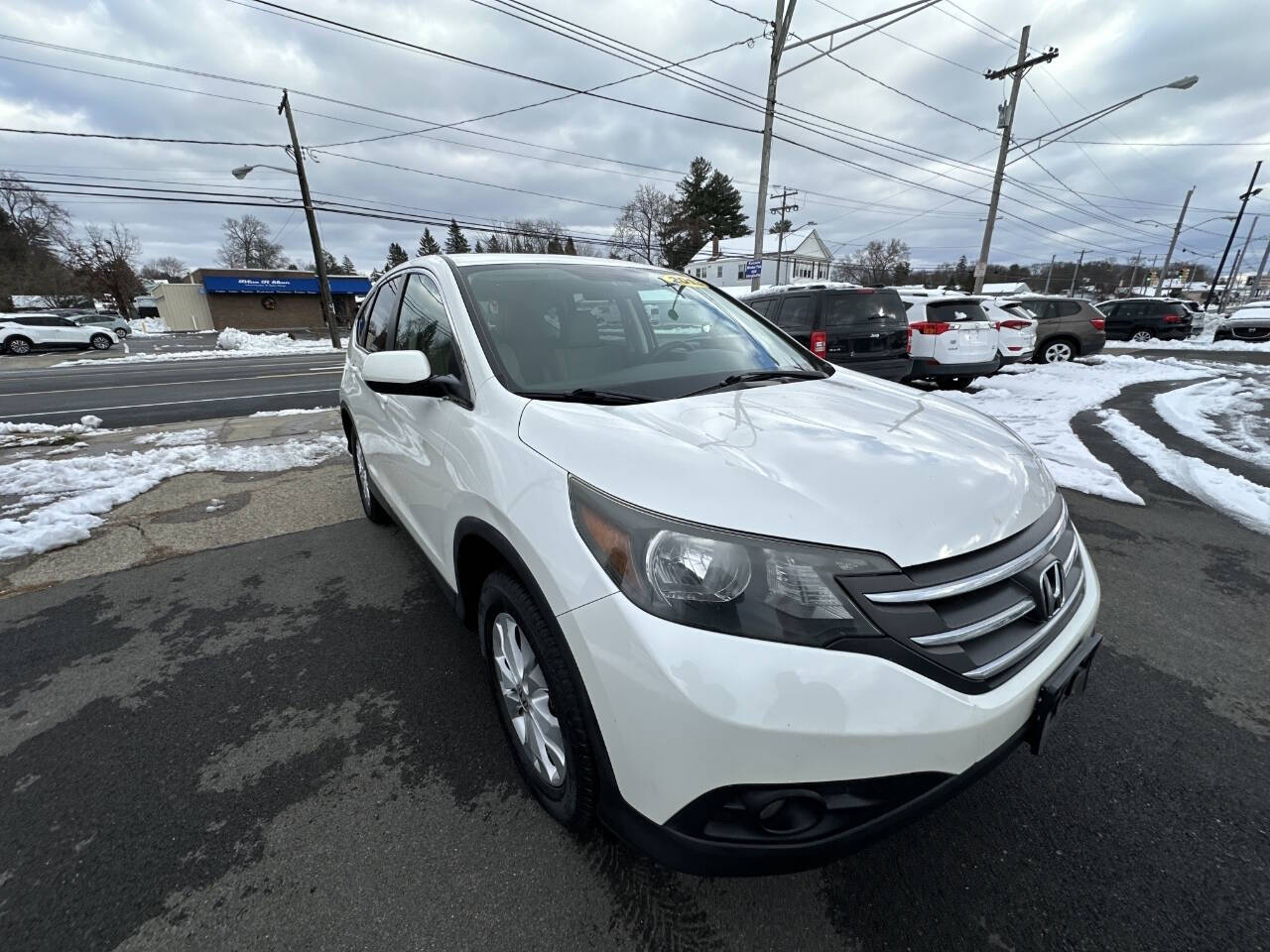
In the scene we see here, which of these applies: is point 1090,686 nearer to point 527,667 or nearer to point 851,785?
point 851,785

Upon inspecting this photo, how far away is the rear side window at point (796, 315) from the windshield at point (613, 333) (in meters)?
5.19

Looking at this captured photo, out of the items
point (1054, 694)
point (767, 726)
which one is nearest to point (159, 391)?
point (767, 726)

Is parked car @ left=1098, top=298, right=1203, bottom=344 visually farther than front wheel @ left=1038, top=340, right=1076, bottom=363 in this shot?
Yes

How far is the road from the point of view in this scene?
28.9 ft

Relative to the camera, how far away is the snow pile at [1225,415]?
599 cm

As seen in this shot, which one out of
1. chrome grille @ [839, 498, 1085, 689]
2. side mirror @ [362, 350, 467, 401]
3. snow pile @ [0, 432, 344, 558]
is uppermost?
side mirror @ [362, 350, 467, 401]

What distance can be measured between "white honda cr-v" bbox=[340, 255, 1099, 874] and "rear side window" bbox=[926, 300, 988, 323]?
9.16m

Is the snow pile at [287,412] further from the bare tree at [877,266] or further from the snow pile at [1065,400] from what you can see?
the bare tree at [877,266]

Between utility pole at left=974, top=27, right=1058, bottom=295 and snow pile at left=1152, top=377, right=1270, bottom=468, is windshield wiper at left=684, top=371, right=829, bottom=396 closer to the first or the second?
snow pile at left=1152, top=377, right=1270, bottom=468

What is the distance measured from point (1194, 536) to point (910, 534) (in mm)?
4051

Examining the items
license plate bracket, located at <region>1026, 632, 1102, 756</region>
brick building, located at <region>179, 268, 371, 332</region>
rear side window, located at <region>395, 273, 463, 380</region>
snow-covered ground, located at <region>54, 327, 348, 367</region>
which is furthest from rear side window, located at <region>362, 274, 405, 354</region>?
brick building, located at <region>179, 268, 371, 332</region>

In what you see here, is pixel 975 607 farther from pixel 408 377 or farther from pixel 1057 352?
pixel 1057 352

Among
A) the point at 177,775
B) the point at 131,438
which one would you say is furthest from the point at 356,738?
the point at 131,438

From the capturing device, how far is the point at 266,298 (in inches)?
1713
